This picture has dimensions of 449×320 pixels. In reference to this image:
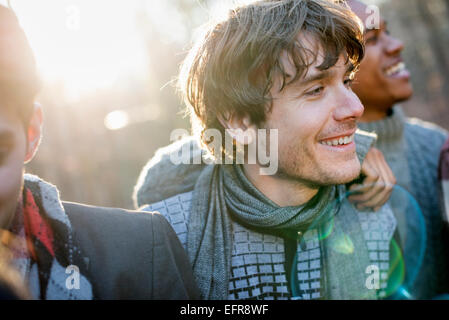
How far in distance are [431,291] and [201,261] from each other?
181 centimetres

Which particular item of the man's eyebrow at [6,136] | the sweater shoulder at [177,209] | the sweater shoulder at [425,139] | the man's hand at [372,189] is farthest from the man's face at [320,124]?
the sweater shoulder at [425,139]

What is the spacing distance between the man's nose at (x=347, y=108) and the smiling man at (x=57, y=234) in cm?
94

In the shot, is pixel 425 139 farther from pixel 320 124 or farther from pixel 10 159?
pixel 10 159

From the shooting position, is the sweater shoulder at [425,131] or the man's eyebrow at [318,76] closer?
the man's eyebrow at [318,76]

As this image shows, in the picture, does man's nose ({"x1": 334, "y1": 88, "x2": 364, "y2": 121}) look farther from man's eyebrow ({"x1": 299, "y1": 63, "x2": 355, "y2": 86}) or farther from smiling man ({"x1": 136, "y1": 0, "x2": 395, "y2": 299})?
man's eyebrow ({"x1": 299, "y1": 63, "x2": 355, "y2": 86})

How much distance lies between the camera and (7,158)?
3.79ft

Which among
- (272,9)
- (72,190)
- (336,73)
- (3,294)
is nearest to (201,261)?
(3,294)

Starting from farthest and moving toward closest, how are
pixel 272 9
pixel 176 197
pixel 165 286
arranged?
pixel 176 197, pixel 272 9, pixel 165 286

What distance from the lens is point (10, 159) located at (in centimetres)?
116

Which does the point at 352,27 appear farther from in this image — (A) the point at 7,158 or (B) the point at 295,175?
(A) the point at 7,158

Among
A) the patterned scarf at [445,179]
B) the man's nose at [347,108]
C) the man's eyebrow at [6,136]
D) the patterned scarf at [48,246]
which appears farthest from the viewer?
the patterned scarf at [445,179]

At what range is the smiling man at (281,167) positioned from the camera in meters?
1.81

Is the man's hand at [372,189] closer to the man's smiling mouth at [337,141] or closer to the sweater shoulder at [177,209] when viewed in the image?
the man's smiling mouth at [337,141]

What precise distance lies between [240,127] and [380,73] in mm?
1389
